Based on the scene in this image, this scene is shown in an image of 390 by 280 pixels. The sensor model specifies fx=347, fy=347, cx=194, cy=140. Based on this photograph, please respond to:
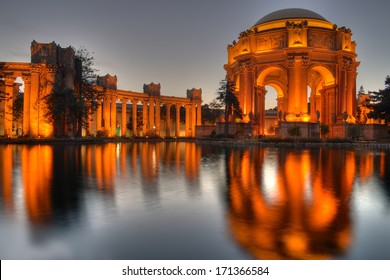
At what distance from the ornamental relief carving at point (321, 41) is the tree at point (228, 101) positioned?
1497 cm

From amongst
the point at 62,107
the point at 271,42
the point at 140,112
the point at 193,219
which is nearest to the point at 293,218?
the point at 193,219

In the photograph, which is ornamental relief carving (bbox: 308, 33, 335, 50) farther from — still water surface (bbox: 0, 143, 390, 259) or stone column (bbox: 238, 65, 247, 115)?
still water surface (bbox: 0, 143, 390, 259)

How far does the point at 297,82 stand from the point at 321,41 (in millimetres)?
8795

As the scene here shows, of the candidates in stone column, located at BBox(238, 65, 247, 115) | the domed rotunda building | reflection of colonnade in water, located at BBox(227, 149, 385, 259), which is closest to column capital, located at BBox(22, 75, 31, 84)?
the domed rotunda building

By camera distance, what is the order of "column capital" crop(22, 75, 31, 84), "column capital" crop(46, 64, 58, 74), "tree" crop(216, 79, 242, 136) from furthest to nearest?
1. "tree" crop(216, 79, 242, 136)
2. "column capital" crop(22, 75, 31, 84)
3. "column capital" crop(46, 64, 58, 74)

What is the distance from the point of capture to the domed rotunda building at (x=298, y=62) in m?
55.1

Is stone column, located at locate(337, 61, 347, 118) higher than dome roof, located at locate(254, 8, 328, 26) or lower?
lower

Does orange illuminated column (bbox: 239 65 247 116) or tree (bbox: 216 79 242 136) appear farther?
orange illuminated column (bbox: 239 65 247 116)

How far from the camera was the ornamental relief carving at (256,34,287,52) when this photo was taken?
57.3 metres

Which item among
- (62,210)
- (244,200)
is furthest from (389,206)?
(62,210)

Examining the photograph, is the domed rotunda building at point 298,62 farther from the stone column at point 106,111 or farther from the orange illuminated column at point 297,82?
the stone column at point 106,111

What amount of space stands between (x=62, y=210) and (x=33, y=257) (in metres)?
2.56

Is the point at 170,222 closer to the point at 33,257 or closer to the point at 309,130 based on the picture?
the point at 33,257

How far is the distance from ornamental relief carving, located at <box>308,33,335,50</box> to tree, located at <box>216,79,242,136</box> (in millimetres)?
14966
